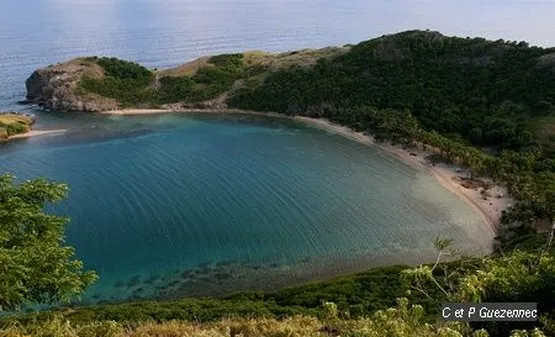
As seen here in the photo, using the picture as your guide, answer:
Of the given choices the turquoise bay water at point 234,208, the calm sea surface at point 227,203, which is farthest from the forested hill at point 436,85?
the turquoise bay water at point 234,208

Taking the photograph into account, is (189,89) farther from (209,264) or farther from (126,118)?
(209,264)

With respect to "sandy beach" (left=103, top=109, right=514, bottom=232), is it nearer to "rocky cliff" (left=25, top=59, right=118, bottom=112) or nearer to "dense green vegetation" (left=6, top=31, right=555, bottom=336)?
"dense green vegetation" (left=6, top=31, right=555, bottom=336)

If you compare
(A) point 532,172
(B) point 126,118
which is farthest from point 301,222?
(B) point 126,118

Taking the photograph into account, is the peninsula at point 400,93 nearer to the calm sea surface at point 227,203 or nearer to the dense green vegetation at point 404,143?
the dense green vegetation at point 404,143

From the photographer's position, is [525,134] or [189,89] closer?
[525,134]

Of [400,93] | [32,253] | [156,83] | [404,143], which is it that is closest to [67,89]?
[156,83]
